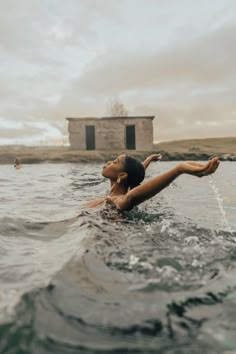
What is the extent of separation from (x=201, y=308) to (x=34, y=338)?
3.78ft

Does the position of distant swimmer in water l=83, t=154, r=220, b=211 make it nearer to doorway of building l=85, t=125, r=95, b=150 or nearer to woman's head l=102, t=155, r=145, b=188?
woman's head l=102, t=155, r=145, b=188

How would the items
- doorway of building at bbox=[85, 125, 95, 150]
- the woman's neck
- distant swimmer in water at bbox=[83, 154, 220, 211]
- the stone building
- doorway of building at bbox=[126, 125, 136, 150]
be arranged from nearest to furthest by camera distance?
distant swimmer in water at bbox=[83, 154, 220, 211], the woman's neck, the stone building, doorway of building at bbox=[85, 125, 95, 150], doorway of building at bbox=[126, 125, 136, 150]

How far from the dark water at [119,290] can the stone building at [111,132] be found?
47.2 m

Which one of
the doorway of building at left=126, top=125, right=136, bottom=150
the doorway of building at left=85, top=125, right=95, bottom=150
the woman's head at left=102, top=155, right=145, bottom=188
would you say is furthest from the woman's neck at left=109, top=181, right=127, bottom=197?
the doorway of building at left=85, top=125, right=95, bottom=150

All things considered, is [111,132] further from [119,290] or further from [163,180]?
[119,290]

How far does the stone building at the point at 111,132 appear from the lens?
51562 mm

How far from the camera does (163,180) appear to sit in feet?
14.4

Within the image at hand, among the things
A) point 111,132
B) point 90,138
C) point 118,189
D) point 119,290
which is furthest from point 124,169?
point 90,138

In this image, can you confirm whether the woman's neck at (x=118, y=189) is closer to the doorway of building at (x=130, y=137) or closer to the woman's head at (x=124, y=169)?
the woman's head at (x=124, y=169)

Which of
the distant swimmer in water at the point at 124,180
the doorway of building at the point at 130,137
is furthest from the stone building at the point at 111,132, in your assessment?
the distant swimmer in water at the point at 124,180

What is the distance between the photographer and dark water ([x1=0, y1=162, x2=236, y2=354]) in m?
2.03

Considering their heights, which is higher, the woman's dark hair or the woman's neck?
the woman's dark hair

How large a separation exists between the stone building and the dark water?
155ft

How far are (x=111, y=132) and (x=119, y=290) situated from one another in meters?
49.8
